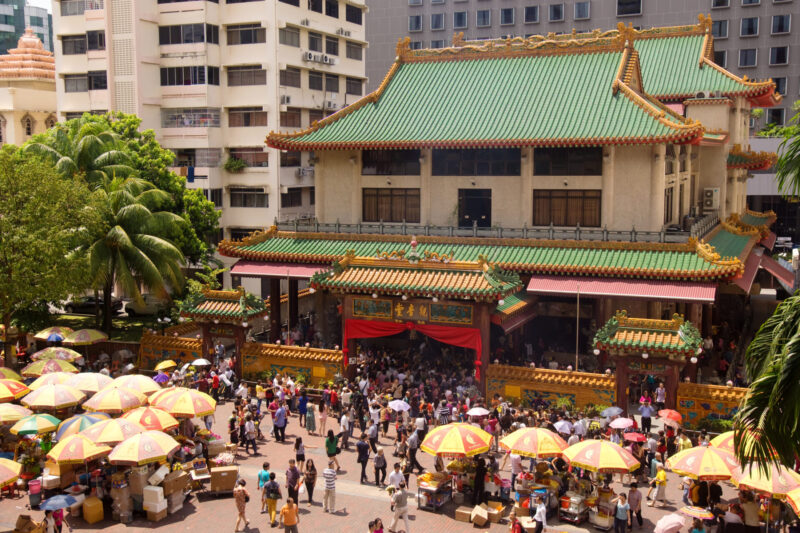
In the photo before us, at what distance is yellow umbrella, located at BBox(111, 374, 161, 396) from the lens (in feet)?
95.0

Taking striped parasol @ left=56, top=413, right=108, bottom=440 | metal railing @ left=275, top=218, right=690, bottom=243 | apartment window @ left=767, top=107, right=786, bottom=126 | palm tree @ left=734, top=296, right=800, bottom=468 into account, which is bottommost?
striped parasol @ left=56, top=413, right=108, bottom=440

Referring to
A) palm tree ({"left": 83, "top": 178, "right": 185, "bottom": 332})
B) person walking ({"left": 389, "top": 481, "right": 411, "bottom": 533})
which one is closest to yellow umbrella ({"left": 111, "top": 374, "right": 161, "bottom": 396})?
person walking ({"left": 389, "top": 481, "right": 411, "bottom": 533})

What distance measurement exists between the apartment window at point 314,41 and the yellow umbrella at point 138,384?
130 feet

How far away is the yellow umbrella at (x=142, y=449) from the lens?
22344 millimetres

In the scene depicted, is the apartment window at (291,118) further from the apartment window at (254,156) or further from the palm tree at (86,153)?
the palm tree at (86,153)

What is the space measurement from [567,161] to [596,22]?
52033 millimetres

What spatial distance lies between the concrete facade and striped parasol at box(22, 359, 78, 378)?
5664 cm

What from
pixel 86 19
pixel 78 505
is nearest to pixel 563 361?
pixel 78 505

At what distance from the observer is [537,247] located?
3700cm

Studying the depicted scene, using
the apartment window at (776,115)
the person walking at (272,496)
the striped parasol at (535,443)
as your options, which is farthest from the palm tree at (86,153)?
the apartment window at (776,115)

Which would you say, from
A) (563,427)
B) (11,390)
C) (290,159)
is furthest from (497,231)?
(290,159)

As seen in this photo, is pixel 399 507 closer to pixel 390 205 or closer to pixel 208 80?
pixel 390 205

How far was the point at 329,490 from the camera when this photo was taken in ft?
76.3

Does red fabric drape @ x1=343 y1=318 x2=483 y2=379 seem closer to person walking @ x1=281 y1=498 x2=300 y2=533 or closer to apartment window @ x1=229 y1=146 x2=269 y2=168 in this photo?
person walking @ x1=281 y1=498 x2=300 y2=533
